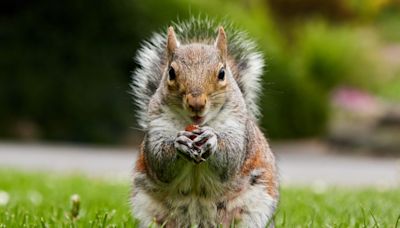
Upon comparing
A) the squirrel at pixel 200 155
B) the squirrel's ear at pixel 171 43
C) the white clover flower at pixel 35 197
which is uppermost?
the squirrel's ear at pixel 171 43

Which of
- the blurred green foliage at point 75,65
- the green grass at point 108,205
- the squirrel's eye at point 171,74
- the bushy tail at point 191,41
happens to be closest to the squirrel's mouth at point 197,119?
the squirrel's eye at point 171,74

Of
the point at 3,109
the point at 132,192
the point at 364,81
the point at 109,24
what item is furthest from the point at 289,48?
the point at 132,192

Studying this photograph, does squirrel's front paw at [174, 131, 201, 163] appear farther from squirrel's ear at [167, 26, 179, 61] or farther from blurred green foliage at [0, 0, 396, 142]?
blurred green foliage at [0, 0, 396, 142]

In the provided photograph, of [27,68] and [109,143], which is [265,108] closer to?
[109,143]

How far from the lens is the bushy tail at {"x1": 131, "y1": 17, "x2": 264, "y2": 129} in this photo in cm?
324

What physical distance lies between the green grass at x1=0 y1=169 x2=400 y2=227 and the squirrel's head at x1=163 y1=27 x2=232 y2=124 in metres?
0.65

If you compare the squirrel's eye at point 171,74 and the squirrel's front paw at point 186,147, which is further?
the squirrel's eye at point 171,74

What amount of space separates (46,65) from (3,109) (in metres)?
0.84

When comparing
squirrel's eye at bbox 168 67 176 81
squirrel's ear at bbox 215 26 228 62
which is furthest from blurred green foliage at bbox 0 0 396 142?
squirrel's eye at bbox 168 67 176 81

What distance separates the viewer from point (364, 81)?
16328mm

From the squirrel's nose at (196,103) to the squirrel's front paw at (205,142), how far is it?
0.07 m

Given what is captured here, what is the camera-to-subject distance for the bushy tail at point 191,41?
10.6 feet

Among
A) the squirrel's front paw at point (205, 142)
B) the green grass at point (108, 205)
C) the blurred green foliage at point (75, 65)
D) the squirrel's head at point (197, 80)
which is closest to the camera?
the squirrel's front paw at point (205, 142)

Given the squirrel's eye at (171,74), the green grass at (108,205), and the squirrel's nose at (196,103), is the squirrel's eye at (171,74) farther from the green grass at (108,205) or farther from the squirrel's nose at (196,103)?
the green grass at (108,205)
